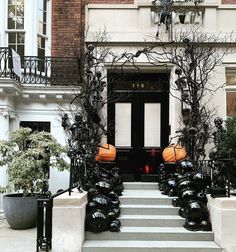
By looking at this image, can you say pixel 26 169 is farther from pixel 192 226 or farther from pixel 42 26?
pixel 42 26

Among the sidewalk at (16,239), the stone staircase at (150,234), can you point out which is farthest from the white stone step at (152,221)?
the sidewalk at (16,239)

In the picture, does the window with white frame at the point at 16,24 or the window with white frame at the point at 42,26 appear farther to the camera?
the window with white frame at the point at 42,26

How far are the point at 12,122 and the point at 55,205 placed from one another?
4.45 metres

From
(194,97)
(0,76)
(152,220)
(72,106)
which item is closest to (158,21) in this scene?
(194,97)

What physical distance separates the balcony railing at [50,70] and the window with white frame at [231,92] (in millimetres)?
4232

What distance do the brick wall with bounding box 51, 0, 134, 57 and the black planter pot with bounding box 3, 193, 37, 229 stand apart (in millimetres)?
4359

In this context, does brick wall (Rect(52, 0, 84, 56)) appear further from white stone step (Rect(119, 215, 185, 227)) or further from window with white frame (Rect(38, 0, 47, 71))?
white stone step (Rect(119, 215, 185, 227))

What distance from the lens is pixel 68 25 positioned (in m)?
10.7

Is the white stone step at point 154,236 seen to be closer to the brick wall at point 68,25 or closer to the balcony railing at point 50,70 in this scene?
the balcony railing at point 50,70

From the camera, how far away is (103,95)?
10.5 m

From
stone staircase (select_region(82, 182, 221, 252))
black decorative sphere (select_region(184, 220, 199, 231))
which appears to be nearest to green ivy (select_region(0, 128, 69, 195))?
stone staircase (select_region(82, 182, 221, 252))

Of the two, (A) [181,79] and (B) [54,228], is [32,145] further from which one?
(A) [181,79]

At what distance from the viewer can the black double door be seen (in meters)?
10.7

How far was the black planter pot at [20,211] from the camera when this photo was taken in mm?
8117
